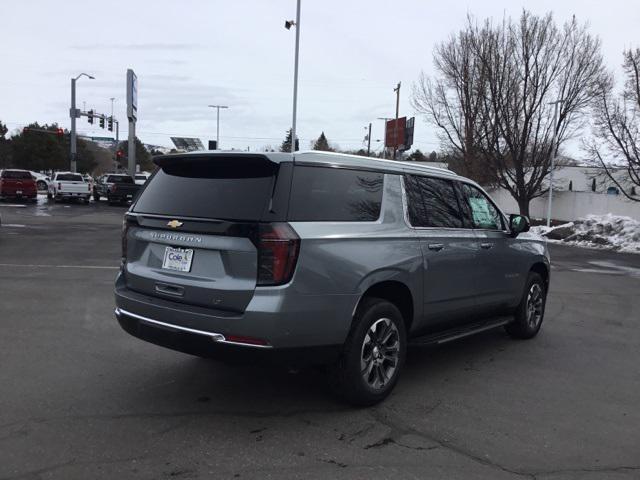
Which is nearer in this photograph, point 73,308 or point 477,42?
point 73,308

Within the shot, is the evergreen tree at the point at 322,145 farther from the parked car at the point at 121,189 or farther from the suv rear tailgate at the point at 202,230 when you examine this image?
the suv rear tailgate at the point at 202,230

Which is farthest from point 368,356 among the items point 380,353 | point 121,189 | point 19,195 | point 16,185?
point 19,195

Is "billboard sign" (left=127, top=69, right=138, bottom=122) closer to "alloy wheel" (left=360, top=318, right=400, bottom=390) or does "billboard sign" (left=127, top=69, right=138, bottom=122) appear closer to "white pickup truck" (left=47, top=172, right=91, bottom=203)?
"white pickup truck" (left=47, top=172, right=91, bottom=203)

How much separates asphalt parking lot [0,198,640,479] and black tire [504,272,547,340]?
0.17m

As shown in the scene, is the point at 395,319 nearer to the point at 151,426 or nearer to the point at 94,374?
the point at 151,426

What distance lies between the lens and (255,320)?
3.70m

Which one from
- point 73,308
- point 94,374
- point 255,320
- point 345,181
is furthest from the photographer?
point 73,308

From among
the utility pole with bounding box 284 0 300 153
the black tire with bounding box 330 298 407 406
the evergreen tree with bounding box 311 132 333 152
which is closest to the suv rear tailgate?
the black tire with bounding box 330 298 407 406

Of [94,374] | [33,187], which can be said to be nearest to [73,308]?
[94,374]

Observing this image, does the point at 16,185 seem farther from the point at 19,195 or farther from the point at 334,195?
the point at 334,195

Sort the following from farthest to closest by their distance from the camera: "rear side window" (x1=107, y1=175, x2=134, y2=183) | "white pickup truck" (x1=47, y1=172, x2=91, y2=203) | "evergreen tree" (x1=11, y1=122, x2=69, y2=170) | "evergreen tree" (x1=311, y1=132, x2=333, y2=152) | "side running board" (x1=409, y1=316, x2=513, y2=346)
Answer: "evergreen tree" (x1=311, y1=132, x2=333, y2=152)
"evergreen tree" (x1=11, y1=122, x2=69, y2=170)
"rear side window" (x1=107, y1=175, x2=134, y2=183)
"white pickup truck" (x1=47, y1=172, x2=91, y2=203)
"side running board" (x1=409, y1=316, x2=513, y2=346)

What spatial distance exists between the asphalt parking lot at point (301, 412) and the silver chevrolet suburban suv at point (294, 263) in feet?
1.61

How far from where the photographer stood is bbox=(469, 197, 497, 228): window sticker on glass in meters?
5.81

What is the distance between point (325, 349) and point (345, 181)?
1291 mm
